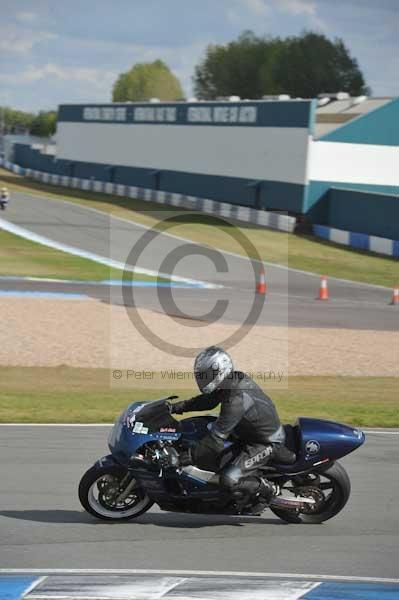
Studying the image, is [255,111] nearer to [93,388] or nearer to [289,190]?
[289,190]

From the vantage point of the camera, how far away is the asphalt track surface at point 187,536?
7.83m

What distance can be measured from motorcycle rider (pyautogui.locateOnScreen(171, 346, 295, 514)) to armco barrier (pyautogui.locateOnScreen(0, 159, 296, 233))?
144ft

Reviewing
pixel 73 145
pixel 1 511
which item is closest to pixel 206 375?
pixel 1 511

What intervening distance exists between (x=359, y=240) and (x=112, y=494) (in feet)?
131

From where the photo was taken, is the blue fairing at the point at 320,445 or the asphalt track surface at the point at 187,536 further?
the blue fairing at the point at 320,445

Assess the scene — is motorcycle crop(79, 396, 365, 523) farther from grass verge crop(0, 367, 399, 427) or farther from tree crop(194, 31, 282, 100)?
tree crop(194, 31, 282, 100)

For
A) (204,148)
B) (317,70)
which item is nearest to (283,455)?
(204,148)

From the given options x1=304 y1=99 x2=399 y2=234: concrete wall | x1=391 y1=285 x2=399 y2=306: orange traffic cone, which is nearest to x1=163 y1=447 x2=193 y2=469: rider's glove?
x1=391 y1=285 x2=399 y2=306: orange traffic cone

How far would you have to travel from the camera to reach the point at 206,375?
8.51m

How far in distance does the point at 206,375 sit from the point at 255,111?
52.0 m

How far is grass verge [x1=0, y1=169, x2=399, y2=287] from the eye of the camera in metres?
41.4

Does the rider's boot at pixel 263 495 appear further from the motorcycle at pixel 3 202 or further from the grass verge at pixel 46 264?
the motorcycle at pixel 3 202

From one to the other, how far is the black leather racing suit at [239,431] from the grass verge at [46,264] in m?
26.4

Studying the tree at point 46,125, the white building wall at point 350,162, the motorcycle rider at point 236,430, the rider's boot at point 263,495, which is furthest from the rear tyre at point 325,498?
the tree at point 46,125
